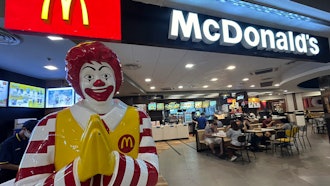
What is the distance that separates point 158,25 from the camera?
2.38 metres

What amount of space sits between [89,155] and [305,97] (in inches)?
906

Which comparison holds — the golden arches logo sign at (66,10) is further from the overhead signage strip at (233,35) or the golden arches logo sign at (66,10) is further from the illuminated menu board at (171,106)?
the illuminated menu board at (171,106)

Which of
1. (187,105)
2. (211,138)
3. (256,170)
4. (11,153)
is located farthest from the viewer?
(187,105)

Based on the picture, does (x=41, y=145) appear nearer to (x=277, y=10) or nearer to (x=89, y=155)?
(x=89, y=155)

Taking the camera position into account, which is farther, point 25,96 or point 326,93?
point 326,93

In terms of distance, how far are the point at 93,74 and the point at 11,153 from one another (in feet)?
7.87

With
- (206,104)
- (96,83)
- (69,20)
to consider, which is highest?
(69,20)

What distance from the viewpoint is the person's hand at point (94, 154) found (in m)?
0.58

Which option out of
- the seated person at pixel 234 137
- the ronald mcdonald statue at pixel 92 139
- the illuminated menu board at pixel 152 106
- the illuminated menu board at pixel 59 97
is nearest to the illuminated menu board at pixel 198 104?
the illuminated menu board at pixel 152 106

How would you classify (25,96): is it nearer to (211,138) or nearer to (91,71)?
(91,71)

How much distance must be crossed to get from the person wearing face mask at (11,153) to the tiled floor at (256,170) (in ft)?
9.49

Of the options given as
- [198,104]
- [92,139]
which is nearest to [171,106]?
[198,104]

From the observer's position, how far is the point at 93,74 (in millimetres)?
833

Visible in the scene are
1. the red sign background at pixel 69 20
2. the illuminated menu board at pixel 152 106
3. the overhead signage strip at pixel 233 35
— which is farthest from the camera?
the illuminated menu board at pixel 152 106
